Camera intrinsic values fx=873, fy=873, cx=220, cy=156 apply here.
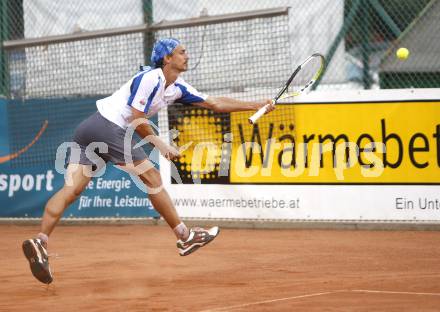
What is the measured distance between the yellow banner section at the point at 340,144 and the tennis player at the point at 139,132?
134 inches

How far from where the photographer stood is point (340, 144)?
1010 centimetres

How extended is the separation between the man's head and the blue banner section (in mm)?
4265

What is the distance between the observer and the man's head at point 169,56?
22.3 ft

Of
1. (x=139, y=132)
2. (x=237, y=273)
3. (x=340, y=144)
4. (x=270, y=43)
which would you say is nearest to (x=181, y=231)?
(x=237, y=273)

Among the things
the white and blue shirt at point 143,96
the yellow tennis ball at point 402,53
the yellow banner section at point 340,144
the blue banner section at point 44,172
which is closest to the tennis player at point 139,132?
the white and blue shirt at point 143,96

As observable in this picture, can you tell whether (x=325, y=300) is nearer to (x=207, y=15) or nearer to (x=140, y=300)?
(x=140, y=300)

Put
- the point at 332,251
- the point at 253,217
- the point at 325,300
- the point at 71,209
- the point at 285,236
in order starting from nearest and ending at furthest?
the point at 325,300, the point at 332,251, the point at 285,236, the point at 253,217, the point at 71,209

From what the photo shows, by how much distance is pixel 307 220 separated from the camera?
33.7ft

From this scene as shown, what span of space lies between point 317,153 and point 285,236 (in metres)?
1.09

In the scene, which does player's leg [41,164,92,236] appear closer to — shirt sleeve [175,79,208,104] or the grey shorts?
the grey shorts

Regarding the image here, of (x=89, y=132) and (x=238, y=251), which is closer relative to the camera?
(x=89, y=132)

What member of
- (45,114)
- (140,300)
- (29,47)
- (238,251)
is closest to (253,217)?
(238,251)

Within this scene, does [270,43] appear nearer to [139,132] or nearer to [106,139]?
[139,132]

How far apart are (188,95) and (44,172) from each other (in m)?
4.83
